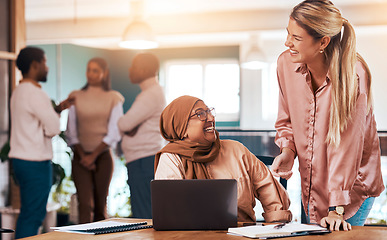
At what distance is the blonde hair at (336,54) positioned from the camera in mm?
1782

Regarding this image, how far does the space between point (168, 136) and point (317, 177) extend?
2.01ft

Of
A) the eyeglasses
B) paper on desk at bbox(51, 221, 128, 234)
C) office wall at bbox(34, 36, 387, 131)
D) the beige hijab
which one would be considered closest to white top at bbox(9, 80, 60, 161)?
office wall at bbox(34, 36, 387, 131)

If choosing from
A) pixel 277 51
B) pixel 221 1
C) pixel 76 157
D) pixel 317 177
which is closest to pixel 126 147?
pixel 76 157

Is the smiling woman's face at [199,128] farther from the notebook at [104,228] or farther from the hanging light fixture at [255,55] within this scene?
the hanging light fixture at [255,55]

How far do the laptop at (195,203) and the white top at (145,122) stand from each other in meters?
2.08

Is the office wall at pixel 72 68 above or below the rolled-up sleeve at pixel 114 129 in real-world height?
above

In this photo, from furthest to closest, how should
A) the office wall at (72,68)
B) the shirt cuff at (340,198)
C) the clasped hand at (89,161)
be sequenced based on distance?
the office wall at (72,68) → the clasped hand at (89,161) → the shirt cuff at (340,198)

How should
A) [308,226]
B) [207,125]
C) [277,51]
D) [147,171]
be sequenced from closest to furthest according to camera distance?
[308,226], [207,125], [147,171], [277,51]

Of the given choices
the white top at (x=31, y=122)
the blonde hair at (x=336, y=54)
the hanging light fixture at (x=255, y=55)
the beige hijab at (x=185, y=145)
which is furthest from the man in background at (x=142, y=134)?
the hanging light fixture at (x=255, y=55)

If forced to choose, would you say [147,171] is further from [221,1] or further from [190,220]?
[221,1]

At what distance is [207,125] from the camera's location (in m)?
2.12

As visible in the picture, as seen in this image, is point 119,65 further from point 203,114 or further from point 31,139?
point 203,114

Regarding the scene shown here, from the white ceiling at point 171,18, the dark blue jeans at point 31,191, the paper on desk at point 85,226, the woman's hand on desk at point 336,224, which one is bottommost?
the dark blue jeans at point 31,191

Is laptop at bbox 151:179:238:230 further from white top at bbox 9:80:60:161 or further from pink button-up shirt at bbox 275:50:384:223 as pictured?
white top at bbox 9:80:60:161
